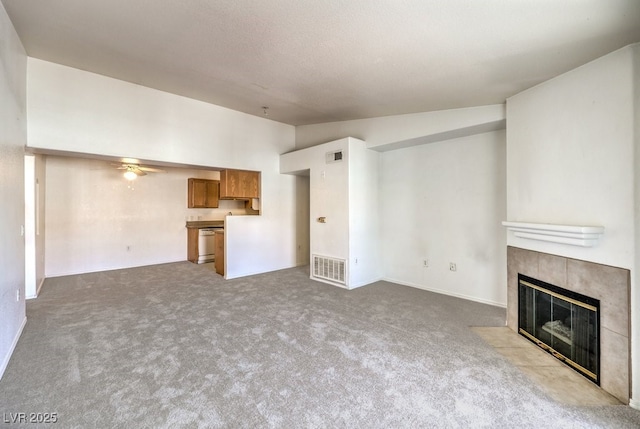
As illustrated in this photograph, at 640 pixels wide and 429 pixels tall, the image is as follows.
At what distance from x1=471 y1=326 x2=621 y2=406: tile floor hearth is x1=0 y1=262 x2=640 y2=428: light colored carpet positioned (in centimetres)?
9

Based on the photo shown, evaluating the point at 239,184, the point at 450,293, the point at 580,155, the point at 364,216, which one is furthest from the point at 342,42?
the point at 450,293

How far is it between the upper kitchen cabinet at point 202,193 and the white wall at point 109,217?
0.65ft

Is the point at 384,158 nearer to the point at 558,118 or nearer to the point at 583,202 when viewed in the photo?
the point at 558,118

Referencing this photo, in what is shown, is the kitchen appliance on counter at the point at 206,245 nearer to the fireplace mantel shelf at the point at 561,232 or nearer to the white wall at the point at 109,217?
the white wall at the point at 109,217

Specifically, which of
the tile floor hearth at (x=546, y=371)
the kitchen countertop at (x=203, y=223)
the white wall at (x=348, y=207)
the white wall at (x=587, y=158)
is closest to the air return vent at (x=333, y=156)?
the white wall at (x=348, y=207)

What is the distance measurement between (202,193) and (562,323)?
6.94 metres

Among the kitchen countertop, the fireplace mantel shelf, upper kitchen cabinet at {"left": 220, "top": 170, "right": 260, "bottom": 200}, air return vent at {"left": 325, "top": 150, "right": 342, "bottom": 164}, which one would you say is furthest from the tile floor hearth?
the kitchen countertop

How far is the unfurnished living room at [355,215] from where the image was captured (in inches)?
71.9

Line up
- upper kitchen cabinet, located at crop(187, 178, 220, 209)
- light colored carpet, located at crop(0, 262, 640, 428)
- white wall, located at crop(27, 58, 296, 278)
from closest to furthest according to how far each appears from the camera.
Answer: light colored carpet, located at crop(0, 262, 640, 428) → white wall, located at crop(27, 58, 296, 278) → upper kitchen cabinet, located at crop(187, 178, 220, 209)

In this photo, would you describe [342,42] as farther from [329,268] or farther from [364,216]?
[329,268]

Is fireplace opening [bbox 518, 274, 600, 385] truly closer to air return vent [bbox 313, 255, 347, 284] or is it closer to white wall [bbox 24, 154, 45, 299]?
Result: air return vent [bbox 313, 255, 347, 284]

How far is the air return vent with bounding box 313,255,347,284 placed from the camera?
4.44m

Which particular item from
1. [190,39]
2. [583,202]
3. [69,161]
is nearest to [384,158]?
[583,202]

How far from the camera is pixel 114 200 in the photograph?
18.8 ft
